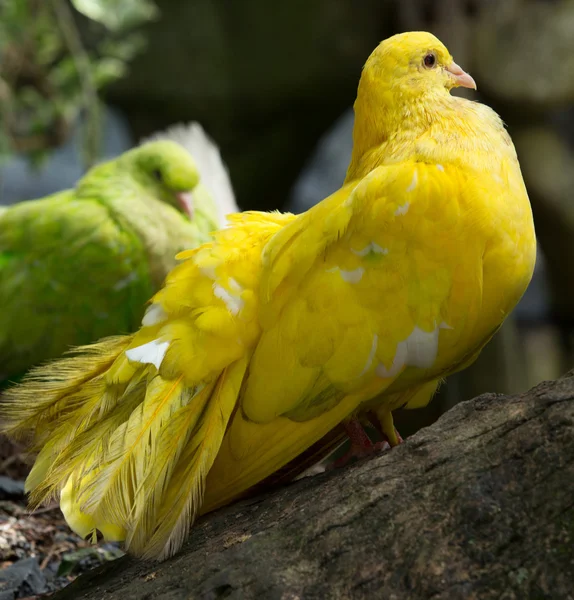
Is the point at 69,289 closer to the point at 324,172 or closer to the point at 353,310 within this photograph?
the point at 353,310

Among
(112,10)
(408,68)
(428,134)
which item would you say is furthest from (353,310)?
(112,10)

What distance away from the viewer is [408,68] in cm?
271

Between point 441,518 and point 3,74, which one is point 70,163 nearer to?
point 3,74

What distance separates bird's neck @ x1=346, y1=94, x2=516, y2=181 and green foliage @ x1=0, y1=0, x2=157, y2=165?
2962 millimetres

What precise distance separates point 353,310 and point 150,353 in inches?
Answer: 26.1

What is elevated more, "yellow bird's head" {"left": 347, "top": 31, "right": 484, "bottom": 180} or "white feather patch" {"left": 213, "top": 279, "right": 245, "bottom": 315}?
"yellow bird's head" {"left": 347, "top": 31, "right": 484, "bottom": 180}

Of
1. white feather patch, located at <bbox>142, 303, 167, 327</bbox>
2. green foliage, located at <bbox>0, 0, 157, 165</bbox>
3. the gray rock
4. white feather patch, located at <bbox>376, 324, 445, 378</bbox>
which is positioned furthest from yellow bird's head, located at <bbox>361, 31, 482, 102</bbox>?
the gray rock

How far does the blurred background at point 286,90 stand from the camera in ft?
21.7

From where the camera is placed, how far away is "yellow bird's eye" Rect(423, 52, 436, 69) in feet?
8.99

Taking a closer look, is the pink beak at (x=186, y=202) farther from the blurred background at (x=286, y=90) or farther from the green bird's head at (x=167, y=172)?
the blurred background at (x=286, y=90)

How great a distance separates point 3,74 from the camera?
21.3 ft

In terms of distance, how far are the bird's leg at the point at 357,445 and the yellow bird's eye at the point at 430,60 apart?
1231mm

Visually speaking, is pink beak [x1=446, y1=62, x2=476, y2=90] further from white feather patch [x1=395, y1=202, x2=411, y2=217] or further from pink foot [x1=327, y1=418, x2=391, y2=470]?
pink foot [x1=327, y1=418, x2=391, y2=470]

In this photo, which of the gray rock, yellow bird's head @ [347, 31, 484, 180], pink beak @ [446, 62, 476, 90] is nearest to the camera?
yellow bird's head @ [347, 31, 484, 180]
